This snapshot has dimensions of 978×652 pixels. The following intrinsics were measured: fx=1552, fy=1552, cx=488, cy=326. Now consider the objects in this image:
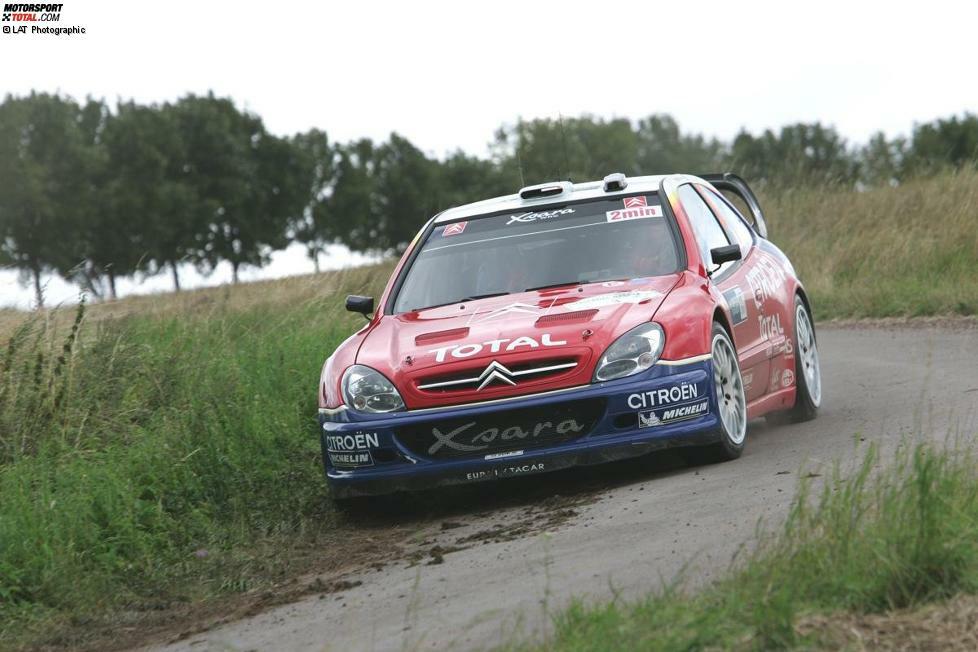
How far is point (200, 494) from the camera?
854cm

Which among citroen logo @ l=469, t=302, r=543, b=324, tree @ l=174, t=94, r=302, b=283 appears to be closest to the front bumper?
citroen logo @ l=469, t=302, r=543, b=324

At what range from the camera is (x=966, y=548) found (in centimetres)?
466

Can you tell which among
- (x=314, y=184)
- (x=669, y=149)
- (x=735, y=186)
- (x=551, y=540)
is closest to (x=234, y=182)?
(x=314, y=184)

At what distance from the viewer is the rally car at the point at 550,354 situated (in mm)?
7574

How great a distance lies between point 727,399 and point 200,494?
2.92m

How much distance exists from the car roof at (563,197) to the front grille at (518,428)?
2.06 m

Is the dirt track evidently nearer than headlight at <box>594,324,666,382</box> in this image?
Yes

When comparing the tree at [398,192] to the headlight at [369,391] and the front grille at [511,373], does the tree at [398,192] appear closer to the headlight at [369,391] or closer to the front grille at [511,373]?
the headlight at [369,391]

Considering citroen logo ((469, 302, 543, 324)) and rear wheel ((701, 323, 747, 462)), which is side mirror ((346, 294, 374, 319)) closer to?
citroen logo ((469, 302, 543, 324))

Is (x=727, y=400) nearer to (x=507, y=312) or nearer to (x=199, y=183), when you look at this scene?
(x=507, y=312)

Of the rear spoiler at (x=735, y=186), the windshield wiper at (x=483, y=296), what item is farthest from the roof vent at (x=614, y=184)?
the rear spoiler at (x=735, y=186)

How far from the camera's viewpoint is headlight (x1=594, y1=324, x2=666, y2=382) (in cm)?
758

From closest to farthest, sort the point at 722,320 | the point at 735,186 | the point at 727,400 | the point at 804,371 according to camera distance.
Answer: the point at 727,400
the point at 722,320
the point at 804,371
the point at 735,186

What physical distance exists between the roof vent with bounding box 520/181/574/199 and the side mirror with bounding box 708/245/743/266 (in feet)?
3.80
